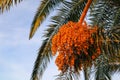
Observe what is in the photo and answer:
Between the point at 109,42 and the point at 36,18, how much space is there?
3.51 meters

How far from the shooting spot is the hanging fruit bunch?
5762mm

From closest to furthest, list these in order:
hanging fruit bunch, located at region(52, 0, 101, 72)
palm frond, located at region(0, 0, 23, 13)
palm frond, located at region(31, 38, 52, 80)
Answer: hanging fruit bunch, located at region(52, 0, 101, 72) → palm frond, located at region(0, 0, 23, 13) → palm frond, located at region(31, 38, 52, 80)

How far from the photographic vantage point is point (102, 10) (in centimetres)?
959

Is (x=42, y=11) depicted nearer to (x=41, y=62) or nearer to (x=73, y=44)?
(x=41, y=62)

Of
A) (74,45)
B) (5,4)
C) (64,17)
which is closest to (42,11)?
(64,17)

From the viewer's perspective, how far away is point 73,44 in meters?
5.76

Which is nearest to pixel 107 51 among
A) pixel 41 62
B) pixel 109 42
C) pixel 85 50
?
pixel 109 42

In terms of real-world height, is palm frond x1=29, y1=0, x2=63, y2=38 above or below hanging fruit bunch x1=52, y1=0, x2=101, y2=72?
below

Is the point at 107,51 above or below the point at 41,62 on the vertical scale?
above

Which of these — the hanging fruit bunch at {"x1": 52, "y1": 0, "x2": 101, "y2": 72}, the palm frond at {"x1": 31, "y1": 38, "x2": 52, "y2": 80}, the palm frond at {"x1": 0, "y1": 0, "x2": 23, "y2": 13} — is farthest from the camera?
the palm frond at {"x1": 31, "y1": 38, "x2": 52, "y2": 80}

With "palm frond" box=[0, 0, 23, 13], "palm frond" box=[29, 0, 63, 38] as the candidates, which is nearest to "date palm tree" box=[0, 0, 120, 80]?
"palm frond" box=[29, 0, 63, 38]

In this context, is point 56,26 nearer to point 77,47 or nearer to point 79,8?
point 79,8

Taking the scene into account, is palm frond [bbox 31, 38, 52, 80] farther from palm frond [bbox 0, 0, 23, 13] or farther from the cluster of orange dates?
the cluster of orange dates

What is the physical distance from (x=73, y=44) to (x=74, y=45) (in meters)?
0.03
